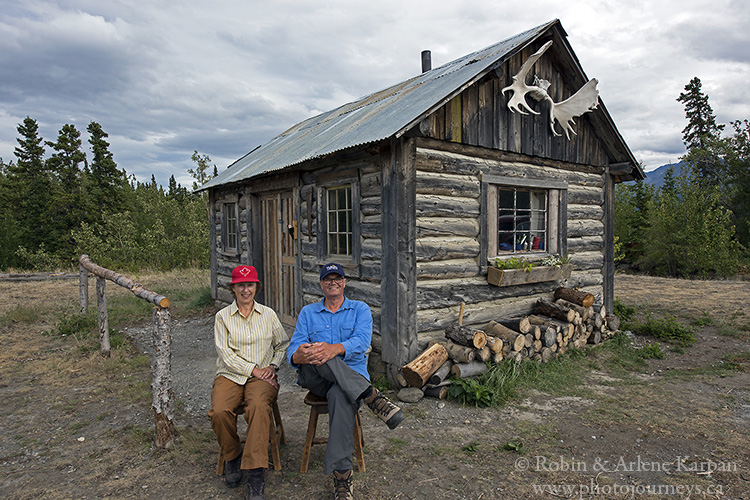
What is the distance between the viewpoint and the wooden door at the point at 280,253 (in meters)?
7.78

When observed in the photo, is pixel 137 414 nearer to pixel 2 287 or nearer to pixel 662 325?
pixel 662 325

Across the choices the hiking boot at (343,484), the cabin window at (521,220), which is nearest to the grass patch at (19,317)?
the hiking boot at (343,484)

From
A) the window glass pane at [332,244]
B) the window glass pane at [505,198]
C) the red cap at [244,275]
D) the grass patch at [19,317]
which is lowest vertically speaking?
the grass patch at [19,317]

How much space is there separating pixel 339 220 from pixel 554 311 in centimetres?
354

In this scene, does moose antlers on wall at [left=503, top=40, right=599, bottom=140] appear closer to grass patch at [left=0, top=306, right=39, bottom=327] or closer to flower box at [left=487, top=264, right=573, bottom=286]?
flower box at [left=487, top=264, right=573, bottom=286]

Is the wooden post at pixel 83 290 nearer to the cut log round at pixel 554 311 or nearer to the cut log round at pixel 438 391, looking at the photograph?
the cut log round at pixel 438 391

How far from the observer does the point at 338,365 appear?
329 centimetres

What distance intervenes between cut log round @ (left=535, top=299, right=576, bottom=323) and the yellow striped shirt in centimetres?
468

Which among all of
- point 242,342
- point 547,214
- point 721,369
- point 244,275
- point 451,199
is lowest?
point 721,369

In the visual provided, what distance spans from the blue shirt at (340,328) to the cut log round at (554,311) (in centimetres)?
419

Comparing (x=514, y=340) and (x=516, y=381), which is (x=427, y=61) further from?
(x=516, y=381)

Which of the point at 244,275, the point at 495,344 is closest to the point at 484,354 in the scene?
the point at 495,344

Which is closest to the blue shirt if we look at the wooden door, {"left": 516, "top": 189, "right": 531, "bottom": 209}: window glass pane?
the wooden door

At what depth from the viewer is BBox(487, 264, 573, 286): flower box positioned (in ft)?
20.2
